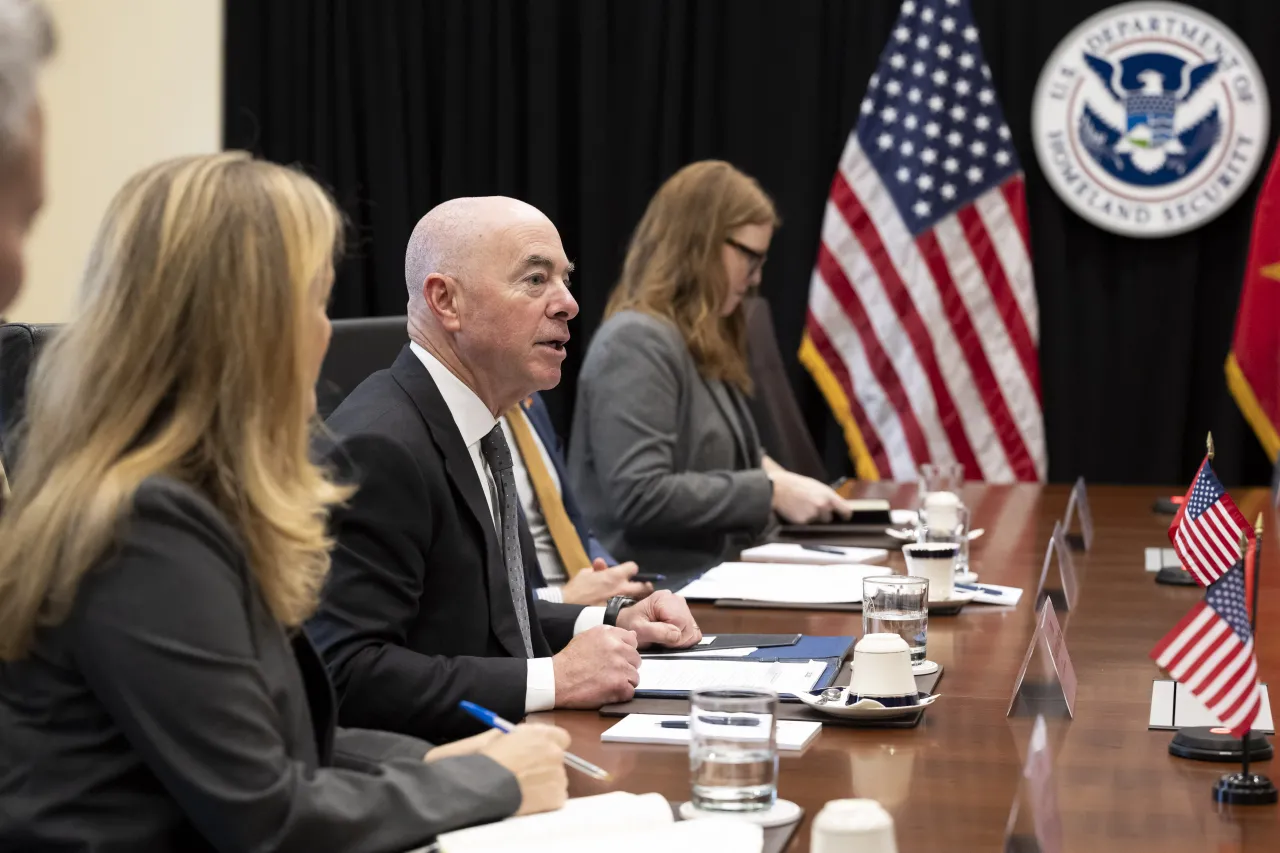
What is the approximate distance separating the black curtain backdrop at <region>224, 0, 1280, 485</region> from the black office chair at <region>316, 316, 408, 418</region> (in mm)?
2815

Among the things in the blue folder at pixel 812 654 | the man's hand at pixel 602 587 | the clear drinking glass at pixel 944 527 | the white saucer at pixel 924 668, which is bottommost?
the man's hand at pixel 602 587

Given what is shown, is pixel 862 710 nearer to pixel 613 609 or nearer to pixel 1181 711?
pixel 1181 711

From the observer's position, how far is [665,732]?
1.78 meters

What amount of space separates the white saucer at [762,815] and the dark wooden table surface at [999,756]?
0.7 inches

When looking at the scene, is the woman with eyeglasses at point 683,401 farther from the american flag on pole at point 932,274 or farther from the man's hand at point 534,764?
the man's hand at point 534,764

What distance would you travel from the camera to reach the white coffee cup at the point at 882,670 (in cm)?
189

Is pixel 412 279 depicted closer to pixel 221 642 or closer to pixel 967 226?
pixel 221 642

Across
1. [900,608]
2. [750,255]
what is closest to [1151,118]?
[750,255]

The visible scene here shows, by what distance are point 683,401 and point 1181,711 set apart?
2052mm

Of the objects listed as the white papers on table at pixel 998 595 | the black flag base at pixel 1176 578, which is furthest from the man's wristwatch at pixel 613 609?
the black flag base at pixel 1176 578

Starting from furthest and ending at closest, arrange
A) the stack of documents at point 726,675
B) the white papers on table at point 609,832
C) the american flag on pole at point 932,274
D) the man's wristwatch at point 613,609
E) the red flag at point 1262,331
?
1. the american flag on pole at point 932,274
2. the red flag at point 1262,331
3. the man's wristwatch at point 613,609
4. the stack of documents at point 726,675
5. the white papers on table at point 609,832

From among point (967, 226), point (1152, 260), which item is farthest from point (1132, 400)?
point (967, 226)

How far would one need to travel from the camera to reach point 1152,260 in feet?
19.0

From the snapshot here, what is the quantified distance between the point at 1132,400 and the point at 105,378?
5101 mm
